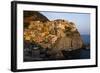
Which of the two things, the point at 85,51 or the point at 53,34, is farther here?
the point at 85,51

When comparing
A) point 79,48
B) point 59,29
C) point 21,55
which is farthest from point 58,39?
point 21,55

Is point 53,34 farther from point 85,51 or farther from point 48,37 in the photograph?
point 85,51

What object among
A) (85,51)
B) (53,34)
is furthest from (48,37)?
(85,51)

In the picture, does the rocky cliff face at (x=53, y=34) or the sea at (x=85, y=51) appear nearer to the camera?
the rocky cliff face at (x=53, y=34)

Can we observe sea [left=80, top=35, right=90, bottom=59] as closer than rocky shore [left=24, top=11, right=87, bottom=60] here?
No

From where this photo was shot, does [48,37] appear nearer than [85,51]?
Yes

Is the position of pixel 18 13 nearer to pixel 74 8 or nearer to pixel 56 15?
pixel 56 15

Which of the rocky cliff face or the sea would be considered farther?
the sea

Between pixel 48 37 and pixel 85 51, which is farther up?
pixel 48 37
